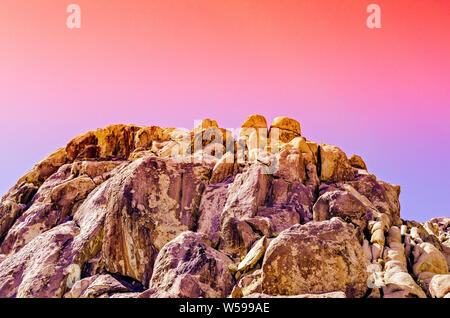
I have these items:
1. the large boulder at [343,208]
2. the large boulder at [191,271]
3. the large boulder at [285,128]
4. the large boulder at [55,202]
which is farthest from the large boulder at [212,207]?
the large boulder at [285,128]

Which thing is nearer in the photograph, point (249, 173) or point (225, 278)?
point (225, 278)

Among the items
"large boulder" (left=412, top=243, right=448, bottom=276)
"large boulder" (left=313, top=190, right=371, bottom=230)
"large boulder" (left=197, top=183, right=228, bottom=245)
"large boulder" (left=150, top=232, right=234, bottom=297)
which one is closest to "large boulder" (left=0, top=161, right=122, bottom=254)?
"large boulder" (left=197, top=183, right=228, bottom=245)

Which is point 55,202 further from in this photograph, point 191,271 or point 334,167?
point 334,167

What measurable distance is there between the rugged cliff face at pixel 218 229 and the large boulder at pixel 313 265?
0.06 metres

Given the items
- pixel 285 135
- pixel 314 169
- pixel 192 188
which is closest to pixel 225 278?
pixel 192 188

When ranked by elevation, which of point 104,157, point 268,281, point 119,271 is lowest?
point 119,271

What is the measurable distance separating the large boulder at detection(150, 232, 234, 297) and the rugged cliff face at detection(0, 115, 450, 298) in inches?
3.4

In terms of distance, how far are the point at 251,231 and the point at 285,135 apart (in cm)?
2545

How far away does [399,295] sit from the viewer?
61.5 feet

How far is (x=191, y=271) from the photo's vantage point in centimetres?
2169

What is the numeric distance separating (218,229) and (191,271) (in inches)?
373

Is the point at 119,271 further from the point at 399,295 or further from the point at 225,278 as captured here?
the point at 399,295

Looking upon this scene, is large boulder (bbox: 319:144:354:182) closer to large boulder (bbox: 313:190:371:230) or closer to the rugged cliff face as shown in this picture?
the rugged cliff face

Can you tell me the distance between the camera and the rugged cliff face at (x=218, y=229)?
64.5 feet
